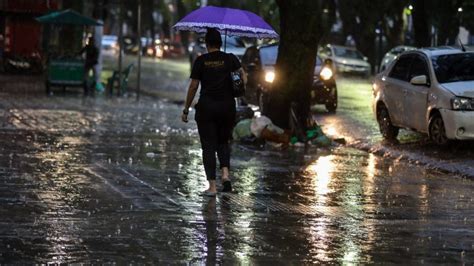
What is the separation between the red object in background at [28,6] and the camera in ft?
120

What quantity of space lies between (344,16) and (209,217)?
4544 centimetres

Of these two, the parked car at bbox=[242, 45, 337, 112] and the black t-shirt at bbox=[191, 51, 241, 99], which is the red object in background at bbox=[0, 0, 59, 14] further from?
the black t-shirt at bbox=[191, 51, 241, 99]

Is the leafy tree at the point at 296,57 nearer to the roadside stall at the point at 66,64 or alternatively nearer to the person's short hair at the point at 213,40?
the person's short hair at the point at 213,40

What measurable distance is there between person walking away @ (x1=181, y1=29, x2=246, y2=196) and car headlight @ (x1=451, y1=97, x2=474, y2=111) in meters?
4.99

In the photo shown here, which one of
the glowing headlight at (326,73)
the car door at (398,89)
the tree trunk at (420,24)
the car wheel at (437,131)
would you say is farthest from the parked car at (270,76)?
the car wheel at (437,131)

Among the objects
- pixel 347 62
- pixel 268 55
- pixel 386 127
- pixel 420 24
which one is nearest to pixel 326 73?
pixel 268 55

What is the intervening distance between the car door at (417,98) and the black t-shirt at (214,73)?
579 cm

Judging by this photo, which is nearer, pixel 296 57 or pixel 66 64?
pixel 296 57

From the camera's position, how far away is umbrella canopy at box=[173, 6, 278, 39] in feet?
47.0

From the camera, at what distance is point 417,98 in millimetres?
15578

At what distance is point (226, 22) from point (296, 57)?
2.24m

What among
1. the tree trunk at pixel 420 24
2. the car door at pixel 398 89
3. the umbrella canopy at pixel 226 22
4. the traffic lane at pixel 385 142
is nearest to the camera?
the traffic lane at pixel 385 142

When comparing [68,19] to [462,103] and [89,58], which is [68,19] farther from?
[462,103]

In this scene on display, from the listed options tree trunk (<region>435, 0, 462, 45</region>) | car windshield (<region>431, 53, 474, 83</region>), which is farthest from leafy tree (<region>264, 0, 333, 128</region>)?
tree trunk (<region>435, 0, 462, 45</region>)
